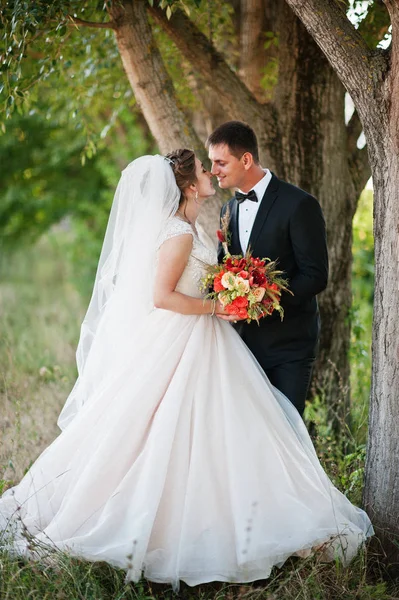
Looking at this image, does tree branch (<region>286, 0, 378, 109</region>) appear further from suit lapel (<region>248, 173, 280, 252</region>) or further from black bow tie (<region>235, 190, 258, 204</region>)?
black bow tie (<region>235, 190, 258, 204</region>)

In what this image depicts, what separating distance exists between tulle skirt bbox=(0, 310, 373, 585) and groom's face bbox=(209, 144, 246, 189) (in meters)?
0.96

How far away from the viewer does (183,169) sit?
3.99 metres

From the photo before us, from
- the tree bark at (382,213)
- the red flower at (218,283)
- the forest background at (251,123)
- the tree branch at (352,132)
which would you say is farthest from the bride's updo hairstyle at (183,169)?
the tree branch at (352,132)

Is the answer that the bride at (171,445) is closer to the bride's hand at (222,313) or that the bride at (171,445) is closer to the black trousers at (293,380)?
the bride's hand at (222,313)

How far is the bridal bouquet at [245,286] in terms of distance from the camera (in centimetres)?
354

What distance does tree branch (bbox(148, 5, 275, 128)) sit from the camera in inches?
208

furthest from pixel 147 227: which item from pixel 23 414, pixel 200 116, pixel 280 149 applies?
pixel 200 116

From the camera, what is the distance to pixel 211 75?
5305mm

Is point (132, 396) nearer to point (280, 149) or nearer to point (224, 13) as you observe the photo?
point (280, 149)

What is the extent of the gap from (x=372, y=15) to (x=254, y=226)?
2.12 m

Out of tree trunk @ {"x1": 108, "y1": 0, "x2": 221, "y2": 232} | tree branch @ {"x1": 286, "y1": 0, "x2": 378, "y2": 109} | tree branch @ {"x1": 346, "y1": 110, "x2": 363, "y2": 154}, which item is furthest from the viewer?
tree branch @ {"x1": 346, "y1": 110, "x2": 363, "y2": 154}

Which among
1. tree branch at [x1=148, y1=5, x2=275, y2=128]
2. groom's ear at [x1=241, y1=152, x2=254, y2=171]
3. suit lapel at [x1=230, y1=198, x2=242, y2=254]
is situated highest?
tree branch at [x1=148, y1=5, x2=275, y2=128]

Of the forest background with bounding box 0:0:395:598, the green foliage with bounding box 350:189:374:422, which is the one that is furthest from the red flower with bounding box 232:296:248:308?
the green foliage with bounding box 350:189:374:422

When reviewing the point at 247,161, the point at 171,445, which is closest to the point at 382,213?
the point at 247,161
